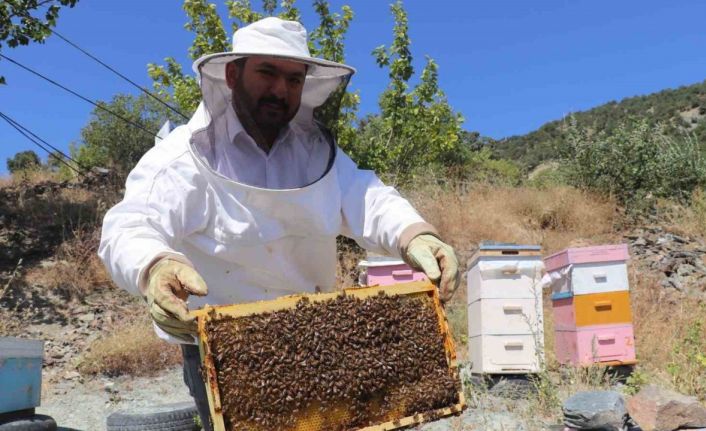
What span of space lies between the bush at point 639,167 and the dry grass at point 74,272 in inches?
353

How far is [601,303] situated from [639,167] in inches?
283

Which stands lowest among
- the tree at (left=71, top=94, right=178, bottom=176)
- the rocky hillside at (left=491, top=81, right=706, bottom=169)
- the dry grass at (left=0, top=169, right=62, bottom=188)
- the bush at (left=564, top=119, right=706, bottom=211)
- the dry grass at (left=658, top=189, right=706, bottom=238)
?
the dry grass at (left=658, top=189, right=706, bottom=238)

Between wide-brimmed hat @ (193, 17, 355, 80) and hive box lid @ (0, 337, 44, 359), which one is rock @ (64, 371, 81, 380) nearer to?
hive box lid @ (0, 337, 44, 359)

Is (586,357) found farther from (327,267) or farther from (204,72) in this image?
(204,72)

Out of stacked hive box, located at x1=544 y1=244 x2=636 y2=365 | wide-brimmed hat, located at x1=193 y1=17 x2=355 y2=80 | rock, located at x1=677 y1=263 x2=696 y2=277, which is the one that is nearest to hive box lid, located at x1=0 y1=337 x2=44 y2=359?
wide-brimmed hat, located at x1=193 y1=17 x2=355 y2=80

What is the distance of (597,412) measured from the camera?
4.02 meters

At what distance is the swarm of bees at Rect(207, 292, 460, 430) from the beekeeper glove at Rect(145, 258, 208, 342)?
101 millimetres

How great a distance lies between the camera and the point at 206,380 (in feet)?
5.86

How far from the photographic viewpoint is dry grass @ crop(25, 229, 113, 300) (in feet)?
28.9

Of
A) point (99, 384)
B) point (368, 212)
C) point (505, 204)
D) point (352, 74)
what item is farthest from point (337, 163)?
point (505, 204)

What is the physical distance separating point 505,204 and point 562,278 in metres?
5.96

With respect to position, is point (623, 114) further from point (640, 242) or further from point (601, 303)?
point (601, 303)

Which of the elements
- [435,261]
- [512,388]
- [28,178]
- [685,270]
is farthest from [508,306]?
[28,178]

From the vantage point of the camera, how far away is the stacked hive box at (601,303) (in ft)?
19.1
